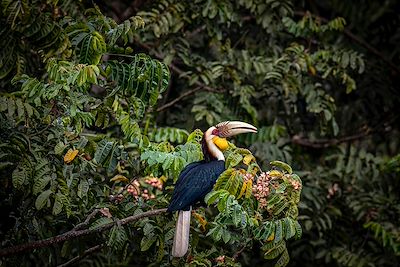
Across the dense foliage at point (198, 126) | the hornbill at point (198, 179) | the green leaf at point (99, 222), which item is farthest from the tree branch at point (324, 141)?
the green leaf at point (99, 222)

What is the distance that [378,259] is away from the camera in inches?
166

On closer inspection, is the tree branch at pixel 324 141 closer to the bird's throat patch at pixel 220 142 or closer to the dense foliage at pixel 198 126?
the dense foliage at pixel 198 126

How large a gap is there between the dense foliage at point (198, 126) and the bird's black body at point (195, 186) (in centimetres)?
7

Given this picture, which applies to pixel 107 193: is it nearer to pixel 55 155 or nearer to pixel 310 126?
pixel 55 155

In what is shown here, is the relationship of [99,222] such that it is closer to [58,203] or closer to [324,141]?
[58,203]

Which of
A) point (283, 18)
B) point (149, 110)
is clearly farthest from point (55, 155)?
point (283, 18)

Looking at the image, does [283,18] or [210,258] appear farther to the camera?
[283,18]

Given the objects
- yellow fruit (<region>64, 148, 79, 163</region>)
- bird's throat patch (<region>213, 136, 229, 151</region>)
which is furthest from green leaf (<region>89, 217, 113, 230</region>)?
bird's throat patch (<region>213, 136, 229, 151</region>)

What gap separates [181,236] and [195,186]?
179mm

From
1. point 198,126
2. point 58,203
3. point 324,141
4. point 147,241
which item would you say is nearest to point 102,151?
point 58,203

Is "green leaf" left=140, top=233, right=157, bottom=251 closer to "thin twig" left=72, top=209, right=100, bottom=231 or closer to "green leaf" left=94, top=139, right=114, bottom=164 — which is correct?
"thin twig" left=72, top=209, right=100, bottom=231

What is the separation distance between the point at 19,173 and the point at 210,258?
2.67 ft

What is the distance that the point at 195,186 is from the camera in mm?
2428

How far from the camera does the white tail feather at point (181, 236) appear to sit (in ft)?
7.88
